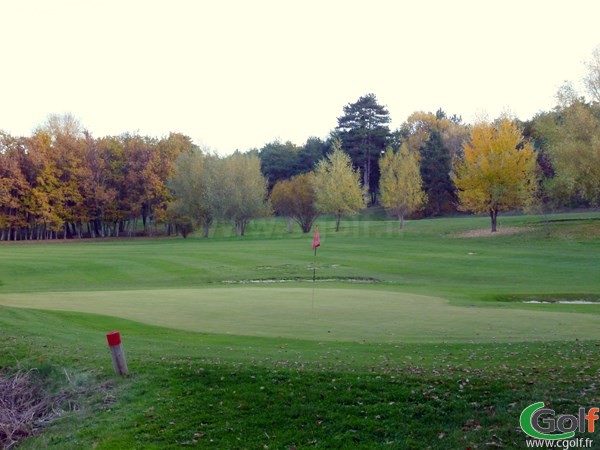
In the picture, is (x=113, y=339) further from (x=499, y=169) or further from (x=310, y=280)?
(x=499, y=169)

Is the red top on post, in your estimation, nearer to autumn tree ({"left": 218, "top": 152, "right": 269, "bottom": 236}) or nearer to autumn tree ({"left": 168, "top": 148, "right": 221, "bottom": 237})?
autumn tree ({"left": 218, "top": 152, "right": 269, "bottom": 236})

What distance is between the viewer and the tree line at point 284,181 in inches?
1982

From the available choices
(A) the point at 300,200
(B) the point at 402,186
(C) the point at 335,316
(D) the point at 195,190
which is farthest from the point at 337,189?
(C) the point at 335,316

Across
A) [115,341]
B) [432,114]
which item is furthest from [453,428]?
[432,114]

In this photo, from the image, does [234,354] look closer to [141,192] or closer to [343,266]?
[343,266]

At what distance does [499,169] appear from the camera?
→ 164 ft

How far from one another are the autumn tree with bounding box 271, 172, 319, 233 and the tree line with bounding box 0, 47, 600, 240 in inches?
5.3

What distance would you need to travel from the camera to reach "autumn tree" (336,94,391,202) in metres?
89.6

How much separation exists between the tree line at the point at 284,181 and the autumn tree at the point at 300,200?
14 cm

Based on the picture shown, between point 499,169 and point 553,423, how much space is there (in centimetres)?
4550

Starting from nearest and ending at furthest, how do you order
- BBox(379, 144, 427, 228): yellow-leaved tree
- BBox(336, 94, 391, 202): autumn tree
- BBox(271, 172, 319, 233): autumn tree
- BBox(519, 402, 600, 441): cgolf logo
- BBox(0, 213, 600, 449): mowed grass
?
1. BBox(519, 402, 600, 441): cgolf logo
2. BBox(0, 213, 600, 449): mowed grass
3. BBox(379, 144, 427, 228): yellow-leaved tree
4. BBox(271, 172, 319, 233): autumn tree
5. BBox(336, 94, 391, 202): autumn tree

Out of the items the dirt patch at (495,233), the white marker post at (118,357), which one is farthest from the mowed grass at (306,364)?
the dirt patch at (495,233)

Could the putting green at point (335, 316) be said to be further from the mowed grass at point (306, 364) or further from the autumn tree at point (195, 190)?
the autumn tree at point (195, 190)

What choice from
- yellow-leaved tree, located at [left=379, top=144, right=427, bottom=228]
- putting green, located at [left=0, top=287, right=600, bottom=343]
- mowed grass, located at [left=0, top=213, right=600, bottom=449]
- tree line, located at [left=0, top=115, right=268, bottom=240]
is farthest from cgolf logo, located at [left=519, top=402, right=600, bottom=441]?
tree line, located at [left=0, top=115, right=268, bottom=240]
